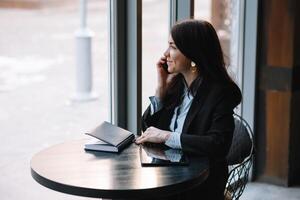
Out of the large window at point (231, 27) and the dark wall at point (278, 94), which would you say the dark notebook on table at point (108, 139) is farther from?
the dark wall at point (278, 94)

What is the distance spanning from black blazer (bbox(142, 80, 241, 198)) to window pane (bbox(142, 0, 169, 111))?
764mm

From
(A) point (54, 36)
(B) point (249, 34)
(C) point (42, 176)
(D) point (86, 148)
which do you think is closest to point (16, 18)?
(A) point (54, 36)

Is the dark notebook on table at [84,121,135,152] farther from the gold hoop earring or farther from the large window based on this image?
the large window

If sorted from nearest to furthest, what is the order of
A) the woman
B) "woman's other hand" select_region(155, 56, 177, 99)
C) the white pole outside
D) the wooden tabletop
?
the wooden tabletop, the woman, "woman's other hand" select_region(155, 56, 177, 99), the white pole outside

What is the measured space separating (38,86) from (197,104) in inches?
31.5

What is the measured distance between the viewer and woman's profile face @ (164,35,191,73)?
2244mm

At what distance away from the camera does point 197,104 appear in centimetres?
223

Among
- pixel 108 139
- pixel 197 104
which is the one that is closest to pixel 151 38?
pixel 197 104

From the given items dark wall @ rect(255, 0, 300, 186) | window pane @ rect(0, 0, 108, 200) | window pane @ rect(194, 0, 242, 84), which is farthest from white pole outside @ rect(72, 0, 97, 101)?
dark wall @ rect(255, 0, 300, 186)

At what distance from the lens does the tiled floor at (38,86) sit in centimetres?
246

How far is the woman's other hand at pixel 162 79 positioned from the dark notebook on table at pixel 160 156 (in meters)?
0.26

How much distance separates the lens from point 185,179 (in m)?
1.87

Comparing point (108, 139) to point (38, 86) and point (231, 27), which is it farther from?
point (231, 27)

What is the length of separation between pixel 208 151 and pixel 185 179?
0.27m
